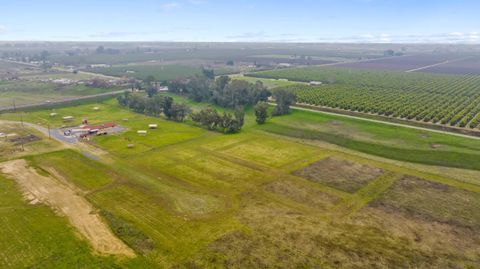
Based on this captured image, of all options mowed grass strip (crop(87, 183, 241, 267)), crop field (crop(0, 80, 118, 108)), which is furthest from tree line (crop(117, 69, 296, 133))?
mowed grass strip (crop(87, 183, 241, 267))

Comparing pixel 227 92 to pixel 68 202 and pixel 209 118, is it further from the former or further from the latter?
pixel 68 202

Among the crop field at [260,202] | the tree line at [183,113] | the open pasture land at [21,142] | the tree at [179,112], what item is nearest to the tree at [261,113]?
the tree line at [183,113]

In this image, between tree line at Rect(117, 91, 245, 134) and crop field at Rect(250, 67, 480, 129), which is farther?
crop field at Rect(250, 67, 480, 129)

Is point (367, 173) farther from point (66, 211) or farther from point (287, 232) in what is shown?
point (66, 211)

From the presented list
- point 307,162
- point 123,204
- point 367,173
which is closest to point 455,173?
point 367,173

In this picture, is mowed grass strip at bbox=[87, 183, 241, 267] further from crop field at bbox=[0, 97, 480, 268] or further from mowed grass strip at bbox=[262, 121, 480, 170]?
mowed grass strip at bbox=[262, 121, 480, 170]

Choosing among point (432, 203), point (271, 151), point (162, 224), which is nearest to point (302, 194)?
point (432, 203)
